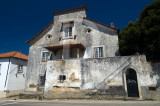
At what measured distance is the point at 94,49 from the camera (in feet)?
45.0

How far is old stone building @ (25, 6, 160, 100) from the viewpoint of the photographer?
971cm

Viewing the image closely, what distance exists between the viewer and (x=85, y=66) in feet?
36.8

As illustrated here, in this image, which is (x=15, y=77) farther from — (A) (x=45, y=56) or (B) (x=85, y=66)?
(B) (x=85, y=66)

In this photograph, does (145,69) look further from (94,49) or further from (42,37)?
(42,37)

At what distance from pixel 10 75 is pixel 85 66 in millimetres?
12302

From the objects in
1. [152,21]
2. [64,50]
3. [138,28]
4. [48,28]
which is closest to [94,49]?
[64,50]

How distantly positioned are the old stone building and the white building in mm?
3552

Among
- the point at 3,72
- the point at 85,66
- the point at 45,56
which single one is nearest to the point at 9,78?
the point at 3,72

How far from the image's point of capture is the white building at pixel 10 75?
15.6 meters

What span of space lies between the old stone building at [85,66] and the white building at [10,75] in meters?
3.55

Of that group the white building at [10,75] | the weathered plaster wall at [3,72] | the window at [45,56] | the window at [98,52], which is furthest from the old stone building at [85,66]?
the weathered plaster wall at [3,72]

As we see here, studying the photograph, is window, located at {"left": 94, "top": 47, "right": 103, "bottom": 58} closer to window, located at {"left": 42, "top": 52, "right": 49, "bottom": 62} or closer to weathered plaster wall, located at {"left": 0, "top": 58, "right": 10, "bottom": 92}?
window, located at {"left": 42, "top": 52, "right": 49, "bottom": 62}

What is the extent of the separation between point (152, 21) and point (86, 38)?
24.2 ft

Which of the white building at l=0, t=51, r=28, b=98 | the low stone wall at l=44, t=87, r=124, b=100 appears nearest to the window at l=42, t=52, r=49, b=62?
the low stone wall at l=44, t=87, r=124, b=100
